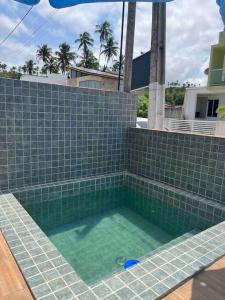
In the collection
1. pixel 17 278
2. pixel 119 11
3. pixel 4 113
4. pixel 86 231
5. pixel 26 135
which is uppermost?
pixel 119 11

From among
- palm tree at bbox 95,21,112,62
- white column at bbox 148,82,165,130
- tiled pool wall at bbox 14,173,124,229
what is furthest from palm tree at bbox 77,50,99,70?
tiled pool wall at bbox 14,173,124,229

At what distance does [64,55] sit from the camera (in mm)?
31828

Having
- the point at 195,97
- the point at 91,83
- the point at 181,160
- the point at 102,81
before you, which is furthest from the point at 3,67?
the point at 181,160

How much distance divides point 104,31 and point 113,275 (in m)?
35.0

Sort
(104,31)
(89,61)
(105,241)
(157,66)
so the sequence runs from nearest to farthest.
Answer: (105,241) < (157,66) < (89,61) < (104,31)

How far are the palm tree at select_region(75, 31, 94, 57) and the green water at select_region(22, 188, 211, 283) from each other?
31.9m

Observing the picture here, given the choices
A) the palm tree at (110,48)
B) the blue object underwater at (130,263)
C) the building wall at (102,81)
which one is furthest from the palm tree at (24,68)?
the blue object underwater at (130,263)

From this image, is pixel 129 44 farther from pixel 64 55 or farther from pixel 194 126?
pixel 64 55

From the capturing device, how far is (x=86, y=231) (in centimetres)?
315

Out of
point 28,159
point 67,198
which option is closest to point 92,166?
point 67,198

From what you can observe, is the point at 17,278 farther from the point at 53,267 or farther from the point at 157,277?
the point at 157,277

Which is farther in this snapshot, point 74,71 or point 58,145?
point 74,71

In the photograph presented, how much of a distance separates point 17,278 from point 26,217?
3.51ft

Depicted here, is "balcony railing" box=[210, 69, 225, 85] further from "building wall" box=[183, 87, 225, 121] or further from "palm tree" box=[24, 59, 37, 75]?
"palm tree" box=[24, 59, 37, 75]
